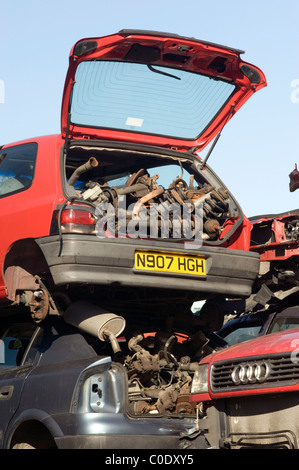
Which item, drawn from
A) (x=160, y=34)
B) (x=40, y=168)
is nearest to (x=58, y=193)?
(x=40, y=168)

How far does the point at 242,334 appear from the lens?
7.20 meters

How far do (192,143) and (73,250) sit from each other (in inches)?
80.4

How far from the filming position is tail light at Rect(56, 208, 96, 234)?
5523 mm

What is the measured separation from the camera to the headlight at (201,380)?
5.03 meters

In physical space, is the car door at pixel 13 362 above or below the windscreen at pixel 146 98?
below

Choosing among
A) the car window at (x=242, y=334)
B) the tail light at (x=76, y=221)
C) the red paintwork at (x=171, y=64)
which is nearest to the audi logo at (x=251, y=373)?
the tail light at (x=76, y=221)

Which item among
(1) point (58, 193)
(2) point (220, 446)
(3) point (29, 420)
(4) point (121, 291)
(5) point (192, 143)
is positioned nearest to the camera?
(2) point (220, 446)

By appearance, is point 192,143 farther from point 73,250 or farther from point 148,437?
point 148,437

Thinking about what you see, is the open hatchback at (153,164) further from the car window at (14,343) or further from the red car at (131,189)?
the car window at (14,343)

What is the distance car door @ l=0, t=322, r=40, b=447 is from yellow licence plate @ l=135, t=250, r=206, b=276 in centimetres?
103

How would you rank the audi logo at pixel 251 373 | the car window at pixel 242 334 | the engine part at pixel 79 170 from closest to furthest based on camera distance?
the audi logo at pixel 251 373
the engine part at pixel 79 170
the car window at pixel 242 334

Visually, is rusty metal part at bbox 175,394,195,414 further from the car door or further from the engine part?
the engine part

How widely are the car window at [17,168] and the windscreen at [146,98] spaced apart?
18.6 inches

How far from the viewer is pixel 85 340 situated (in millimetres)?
5625
